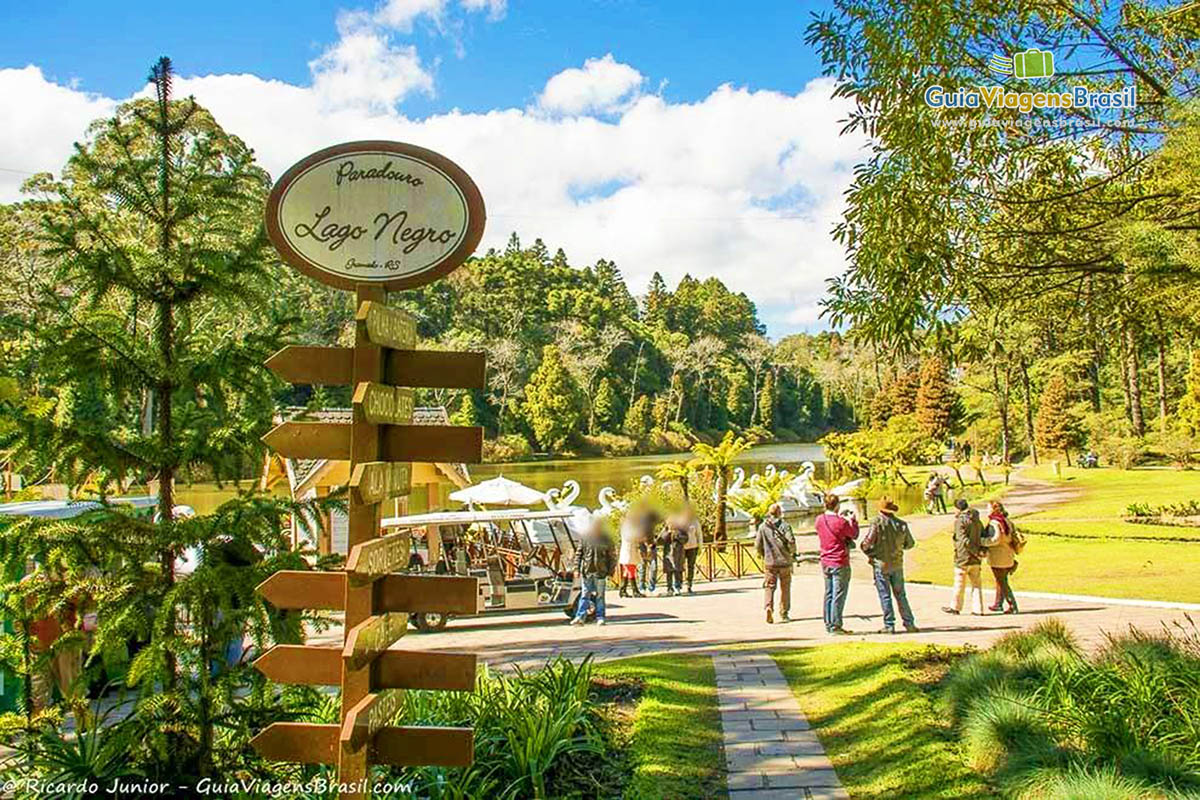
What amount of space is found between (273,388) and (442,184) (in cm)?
157

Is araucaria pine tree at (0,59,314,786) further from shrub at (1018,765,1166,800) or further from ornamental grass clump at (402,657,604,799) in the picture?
shrub at (1018,765,1166,800)

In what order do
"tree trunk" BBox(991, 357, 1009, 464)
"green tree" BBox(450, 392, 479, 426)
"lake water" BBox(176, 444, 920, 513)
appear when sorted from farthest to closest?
1. "green tree" BBox(450, 392, 479, 426)
2. "tree trunk" BBox(991, 357, 1009, 464)
3. "lake water" BBox(176, 444, 920, 513)

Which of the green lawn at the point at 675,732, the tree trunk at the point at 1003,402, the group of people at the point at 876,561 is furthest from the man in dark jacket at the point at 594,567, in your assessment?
the tree trunk at the point at 1003,402

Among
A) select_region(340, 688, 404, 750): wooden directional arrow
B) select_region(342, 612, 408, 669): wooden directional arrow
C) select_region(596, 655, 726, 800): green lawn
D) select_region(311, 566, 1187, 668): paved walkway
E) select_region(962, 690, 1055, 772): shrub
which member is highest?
select_region(342, 612, 408, 669): wooden directional arrow

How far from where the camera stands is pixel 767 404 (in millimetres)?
86000

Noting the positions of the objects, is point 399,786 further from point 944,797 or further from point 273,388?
point 944,797

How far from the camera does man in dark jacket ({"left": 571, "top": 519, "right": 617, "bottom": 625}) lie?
11.9 metres

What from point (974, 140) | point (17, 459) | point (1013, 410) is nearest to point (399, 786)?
point (17, 459)

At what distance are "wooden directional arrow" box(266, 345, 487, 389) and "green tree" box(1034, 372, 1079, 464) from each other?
4763 cm

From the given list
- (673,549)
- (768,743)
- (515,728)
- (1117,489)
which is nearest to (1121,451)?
(1117,489)

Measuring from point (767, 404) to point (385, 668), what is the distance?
83745mm

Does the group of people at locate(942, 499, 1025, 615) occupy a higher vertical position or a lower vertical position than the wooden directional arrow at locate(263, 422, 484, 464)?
lower

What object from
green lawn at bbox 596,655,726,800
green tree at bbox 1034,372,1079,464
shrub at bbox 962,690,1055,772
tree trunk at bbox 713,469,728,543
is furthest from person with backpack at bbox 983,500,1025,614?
green tree at bbox 1034,372,1079,464

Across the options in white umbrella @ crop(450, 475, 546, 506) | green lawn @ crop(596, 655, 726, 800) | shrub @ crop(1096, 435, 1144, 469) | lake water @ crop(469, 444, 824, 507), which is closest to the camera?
green lawn @ crop(596, 655, 726, 800)
